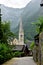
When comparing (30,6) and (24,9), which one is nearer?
(30,6)

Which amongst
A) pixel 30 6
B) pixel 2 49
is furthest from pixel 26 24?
pixel 2 49

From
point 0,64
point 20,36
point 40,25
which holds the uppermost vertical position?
point 40,25

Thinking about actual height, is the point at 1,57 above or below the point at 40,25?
below

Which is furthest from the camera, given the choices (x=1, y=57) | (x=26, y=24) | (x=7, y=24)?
(x=26, y=24)

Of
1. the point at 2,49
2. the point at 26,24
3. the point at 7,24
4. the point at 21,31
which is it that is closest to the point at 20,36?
the point at 21,31

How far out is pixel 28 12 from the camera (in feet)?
310

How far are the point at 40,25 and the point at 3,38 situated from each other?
10.1 metres

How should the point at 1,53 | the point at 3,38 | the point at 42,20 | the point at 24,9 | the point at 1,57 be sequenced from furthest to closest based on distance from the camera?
the point at 24,9, the point at 3,38, the point at 1,53, the point at 1,57, the point at 42,20

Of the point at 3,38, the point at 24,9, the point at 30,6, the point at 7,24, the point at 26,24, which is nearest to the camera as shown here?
the point at 3,38

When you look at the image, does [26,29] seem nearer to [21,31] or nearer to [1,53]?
[21,31]

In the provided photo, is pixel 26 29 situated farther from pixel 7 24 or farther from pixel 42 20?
pixel 42 20

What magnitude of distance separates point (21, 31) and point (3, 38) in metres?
53.9

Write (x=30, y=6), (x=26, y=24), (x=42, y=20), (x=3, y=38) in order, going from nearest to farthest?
(x=42, y=20), (x=3, y=38), (x=26, y=24), (x=30, y=6)

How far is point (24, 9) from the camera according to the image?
99375 mm
